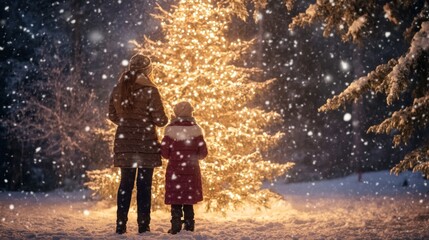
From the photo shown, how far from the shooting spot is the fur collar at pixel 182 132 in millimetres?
6082

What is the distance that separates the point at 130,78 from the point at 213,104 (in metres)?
2.66

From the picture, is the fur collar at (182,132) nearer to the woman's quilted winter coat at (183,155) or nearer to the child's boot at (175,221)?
the woman's quilted winter coat at (183,155)

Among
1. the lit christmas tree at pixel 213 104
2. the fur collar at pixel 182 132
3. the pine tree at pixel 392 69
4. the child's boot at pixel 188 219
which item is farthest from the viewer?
the lit christmas tree at pixel 213 104

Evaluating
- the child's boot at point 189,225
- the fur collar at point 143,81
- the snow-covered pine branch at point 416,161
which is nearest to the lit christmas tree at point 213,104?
the child's boot at point 189,225

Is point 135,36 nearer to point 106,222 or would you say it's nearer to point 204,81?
point 204,81

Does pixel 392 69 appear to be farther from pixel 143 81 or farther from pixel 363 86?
pixel 143 81

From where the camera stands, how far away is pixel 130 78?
587cm

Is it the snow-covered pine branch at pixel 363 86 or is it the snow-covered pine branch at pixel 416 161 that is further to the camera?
the snow-covered pine branch at pixel 416 161

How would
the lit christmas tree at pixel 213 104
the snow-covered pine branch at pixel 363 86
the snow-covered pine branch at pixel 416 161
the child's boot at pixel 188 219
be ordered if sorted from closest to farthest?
the snow-covered pine branch at pixel 363 86 < the snow-covered pine branch at pixel 416 161 < the child's boot at pixel 188 219 < the lit christmas tree at pixel 213 104

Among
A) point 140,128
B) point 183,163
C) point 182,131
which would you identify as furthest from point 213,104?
point 140,128

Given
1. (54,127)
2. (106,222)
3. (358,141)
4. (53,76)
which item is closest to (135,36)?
(53,76)

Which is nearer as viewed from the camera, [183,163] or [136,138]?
[136,138]

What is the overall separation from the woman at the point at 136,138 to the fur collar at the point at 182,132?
0.92 ft

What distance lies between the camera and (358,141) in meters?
21.2
